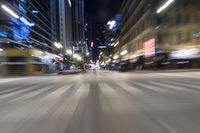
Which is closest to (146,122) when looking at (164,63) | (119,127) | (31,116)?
(119,127)

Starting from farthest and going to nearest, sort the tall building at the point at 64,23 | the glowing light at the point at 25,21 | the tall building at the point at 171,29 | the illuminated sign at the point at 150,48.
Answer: the tall building at the point at 64,23 < the glowing light at the point at 25,21 < the illuminated sign at the point at 150,48 < the tall building at the point at 171,29

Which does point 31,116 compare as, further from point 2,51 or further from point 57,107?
point 2,51

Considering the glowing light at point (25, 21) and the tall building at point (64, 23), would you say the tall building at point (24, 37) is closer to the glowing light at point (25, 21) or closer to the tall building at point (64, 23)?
the glowing light at point (25, 21)

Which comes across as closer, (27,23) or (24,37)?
(24,37)

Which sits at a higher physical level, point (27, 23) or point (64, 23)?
point (64, 23)

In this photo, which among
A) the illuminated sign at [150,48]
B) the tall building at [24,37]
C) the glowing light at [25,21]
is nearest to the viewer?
the tall building at [24,37]

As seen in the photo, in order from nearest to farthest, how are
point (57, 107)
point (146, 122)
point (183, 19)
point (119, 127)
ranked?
point (119, 127) → point (146, 122) → point (57, 107) → point (183, 19)

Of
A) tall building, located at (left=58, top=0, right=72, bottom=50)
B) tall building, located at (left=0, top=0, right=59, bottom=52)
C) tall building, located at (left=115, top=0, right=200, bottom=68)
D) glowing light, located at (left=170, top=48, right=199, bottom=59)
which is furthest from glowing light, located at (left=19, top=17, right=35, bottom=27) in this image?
tall building, located at (left=58, top=0, right=72, bottom=50)

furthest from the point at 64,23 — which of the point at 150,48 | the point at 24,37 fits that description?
the point at 150,48

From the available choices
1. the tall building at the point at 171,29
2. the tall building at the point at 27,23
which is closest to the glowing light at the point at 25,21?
the tall building at the point at 27,23

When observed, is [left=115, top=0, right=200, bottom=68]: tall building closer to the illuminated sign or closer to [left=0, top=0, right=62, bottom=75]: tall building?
the illuminated sign

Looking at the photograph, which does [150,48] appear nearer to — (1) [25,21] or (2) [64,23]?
(1) [25,21]

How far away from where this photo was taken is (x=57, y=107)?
758cm

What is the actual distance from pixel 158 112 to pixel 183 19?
38.6 metres
